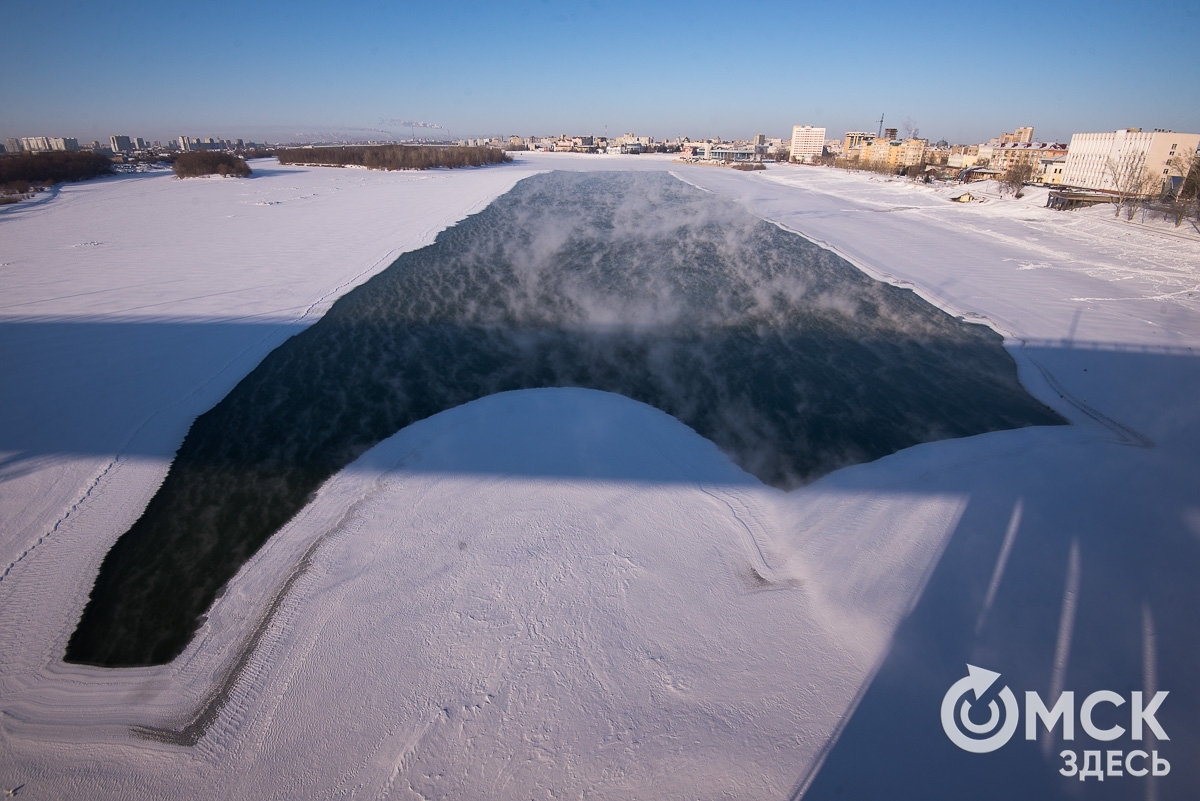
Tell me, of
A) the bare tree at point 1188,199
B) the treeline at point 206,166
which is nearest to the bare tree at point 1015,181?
the bare tree at point 1188,199

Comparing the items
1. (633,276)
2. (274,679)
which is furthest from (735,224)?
(274,679)

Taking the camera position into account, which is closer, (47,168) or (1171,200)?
(1171,200)

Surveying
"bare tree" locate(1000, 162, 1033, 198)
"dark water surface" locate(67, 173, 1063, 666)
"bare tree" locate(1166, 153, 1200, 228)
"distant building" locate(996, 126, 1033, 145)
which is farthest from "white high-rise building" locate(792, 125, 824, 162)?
"dark water surface" locate(67, 173, 1063, 666)

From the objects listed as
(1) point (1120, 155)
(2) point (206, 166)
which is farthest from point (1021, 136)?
(2) point (206, 166)

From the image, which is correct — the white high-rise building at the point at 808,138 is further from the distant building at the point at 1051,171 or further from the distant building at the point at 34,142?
the distant building at the point at 34,142

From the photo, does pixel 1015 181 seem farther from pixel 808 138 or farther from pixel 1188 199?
pixel 808 138

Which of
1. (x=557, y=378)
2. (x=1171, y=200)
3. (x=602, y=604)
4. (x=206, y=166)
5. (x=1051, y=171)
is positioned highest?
(x=1051, y=171)

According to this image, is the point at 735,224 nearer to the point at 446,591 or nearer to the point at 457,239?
the point at 457,239
